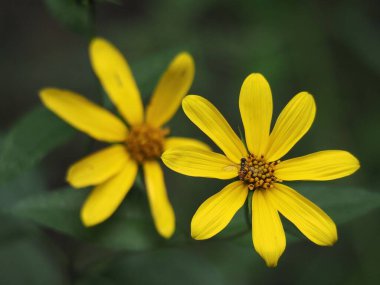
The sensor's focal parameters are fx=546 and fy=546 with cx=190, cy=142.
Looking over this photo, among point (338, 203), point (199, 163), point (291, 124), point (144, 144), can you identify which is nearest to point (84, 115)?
point (144, 144)

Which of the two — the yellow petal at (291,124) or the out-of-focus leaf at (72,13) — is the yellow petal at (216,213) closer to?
the yellow petal at (291,124)

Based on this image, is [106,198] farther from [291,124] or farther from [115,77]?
[291,124]

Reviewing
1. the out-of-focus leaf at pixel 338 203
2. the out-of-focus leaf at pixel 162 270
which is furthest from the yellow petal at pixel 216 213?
the out-of-focus leaf at pixel 162 270

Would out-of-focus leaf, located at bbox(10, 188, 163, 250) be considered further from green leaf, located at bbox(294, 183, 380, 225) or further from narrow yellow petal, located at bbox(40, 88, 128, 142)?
green leaf, located at bbox(294, 183, 380, 225)

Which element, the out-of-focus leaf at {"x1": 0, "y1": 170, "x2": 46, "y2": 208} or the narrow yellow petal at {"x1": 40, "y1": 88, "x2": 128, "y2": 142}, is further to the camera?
the out-of-focus leaf at {"x1": 0, "y1": 170, "x2": 46, "y2": 208}

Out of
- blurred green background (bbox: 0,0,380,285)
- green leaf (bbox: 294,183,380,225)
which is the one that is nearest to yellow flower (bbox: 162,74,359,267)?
green leaf (bbox: 294,183,380,225)

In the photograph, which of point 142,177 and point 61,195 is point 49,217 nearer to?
point 61,195

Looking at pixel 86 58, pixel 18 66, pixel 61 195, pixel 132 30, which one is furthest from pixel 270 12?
pixel 61 195
